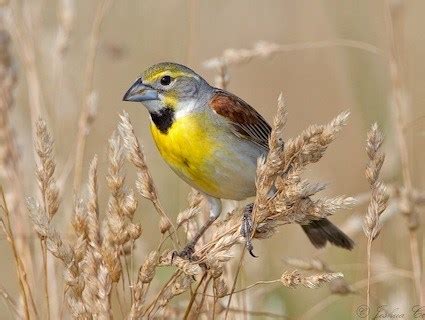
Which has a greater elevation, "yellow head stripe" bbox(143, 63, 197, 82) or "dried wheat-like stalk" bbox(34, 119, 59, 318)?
"yellow head stripe" bbox(143, 63, 197, 82)

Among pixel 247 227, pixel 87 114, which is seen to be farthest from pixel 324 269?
pixel 87 114

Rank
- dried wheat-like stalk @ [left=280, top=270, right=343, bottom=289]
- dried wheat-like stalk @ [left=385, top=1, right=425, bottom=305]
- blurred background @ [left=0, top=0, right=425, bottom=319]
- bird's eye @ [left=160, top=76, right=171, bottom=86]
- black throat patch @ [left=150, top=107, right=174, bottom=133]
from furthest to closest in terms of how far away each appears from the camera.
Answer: blurred background @ [left=0, top=0, right=425, bottom=319]
bird's eye @ [left=160, top=76, right=171, bottom=86]
black throat patch @ [left=150, top=107, right=174, bottom=133]
dried wheat-like stalk @ [left=385, top=1, right=425, bottom=305]
dried wheat-like stalk @ [left=280, top=270, right=343, bottom=289]

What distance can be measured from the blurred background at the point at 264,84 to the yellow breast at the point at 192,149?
0.25m

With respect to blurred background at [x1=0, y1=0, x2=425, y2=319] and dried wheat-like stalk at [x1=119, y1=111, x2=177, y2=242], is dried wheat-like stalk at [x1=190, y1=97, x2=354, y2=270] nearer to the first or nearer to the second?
dried wheat-like stalk at [x1=119, y1=111, x2=177, y2=242]

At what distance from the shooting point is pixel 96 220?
2740 mm

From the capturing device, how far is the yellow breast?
353 centimetres

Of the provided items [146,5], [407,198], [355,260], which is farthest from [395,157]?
[146,5]

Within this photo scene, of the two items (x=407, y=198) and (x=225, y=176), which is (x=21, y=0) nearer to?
(x=225, y=176)

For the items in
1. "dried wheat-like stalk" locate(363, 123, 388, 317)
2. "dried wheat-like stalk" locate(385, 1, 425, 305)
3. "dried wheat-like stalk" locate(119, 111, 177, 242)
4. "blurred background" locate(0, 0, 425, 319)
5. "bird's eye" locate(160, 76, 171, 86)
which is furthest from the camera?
"blurred background" locate(0, 0, 425, 319)

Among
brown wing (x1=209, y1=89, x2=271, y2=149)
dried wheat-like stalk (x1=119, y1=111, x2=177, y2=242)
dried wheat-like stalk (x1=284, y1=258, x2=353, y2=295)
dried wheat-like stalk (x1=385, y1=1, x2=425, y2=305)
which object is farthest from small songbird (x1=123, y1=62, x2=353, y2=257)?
dried wheat-like stalk (x1=119, y1=111, x2=177, y2=242)

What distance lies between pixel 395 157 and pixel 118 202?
5.94ft

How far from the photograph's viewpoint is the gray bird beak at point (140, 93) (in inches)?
141

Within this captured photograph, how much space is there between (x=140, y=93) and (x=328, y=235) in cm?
88

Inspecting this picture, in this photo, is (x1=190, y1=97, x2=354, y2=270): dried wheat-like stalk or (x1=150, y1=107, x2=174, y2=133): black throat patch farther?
(x1=150, y1=107, x2=174, y2=133): black throat patch
